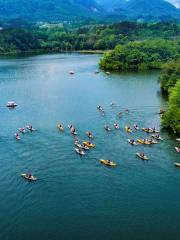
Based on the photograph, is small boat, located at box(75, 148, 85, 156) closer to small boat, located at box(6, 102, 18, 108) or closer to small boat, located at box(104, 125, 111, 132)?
small boat, located at box(104, 125, 111, 132)

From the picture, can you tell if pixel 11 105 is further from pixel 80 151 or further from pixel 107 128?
pixel 80 151

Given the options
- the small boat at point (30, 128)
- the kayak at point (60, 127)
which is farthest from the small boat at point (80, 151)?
the small boat at point (30, 128)

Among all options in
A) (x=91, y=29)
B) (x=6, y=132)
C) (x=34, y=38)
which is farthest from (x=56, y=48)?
(x=6, y=132)

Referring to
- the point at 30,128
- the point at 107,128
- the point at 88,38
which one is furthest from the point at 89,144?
the point at 88,38

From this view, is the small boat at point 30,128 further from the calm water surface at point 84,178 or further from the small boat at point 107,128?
the small boat at point 107,128

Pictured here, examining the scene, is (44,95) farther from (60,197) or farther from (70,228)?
(70,228)

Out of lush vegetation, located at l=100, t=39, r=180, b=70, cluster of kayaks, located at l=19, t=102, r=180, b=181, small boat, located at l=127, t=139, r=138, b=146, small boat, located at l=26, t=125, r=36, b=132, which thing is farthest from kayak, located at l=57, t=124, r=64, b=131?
lush vegetation, located at l=100, t=39, r=180, b=70
